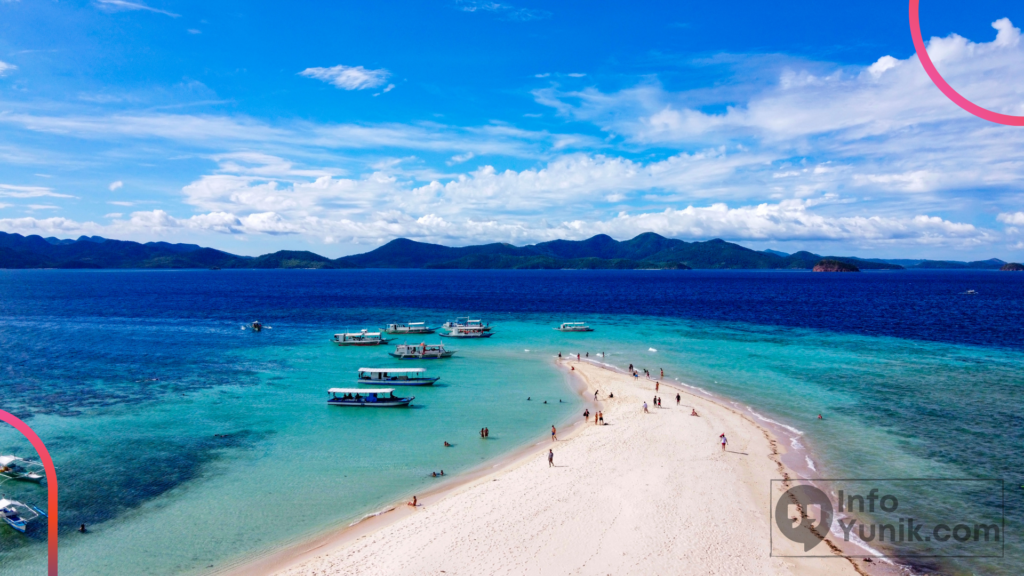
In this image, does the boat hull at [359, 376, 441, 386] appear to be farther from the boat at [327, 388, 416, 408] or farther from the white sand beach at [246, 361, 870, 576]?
the white sand beach at [246, 361, 870, 576]

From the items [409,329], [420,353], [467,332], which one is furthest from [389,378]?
[409,329]

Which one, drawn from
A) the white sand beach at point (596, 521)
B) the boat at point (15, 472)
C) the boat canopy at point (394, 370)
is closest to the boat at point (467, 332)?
the boat canopy at point (394, 370)

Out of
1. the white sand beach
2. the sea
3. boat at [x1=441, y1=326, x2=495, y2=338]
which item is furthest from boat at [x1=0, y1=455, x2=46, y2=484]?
boat at [x1=441, y1=326, x2=495, y2=338]

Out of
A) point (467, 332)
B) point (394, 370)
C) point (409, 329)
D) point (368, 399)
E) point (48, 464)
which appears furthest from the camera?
point (409, 329)

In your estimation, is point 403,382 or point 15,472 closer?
point 15,472

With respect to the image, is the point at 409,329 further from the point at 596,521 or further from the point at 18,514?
the point at 596,521

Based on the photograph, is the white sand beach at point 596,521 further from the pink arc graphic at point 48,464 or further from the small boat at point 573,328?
the small boat at point 573,328
